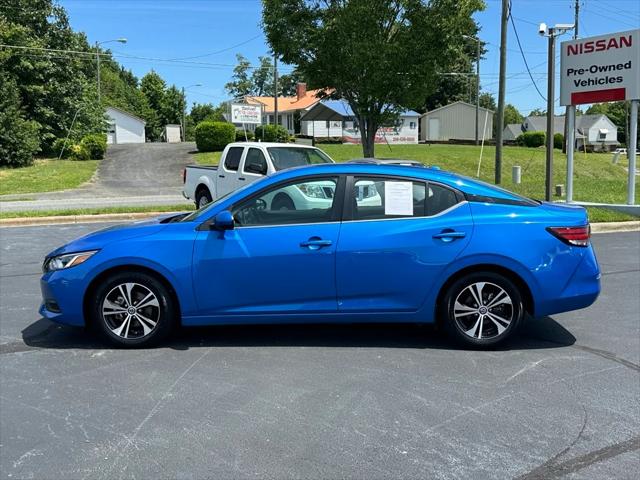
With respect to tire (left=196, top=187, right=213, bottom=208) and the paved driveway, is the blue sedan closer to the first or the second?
tire (left=196, top=187, right=213, bottom=208)

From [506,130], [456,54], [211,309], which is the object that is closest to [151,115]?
[506,130]

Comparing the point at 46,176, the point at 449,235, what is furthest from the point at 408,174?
the point at 46,176

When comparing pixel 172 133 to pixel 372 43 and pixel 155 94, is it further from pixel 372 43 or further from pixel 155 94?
pixel 372 43

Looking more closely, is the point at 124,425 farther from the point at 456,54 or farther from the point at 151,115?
the point at 151,115

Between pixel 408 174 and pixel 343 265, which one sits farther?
pixel 408 174

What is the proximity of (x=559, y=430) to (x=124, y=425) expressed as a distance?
2.64m

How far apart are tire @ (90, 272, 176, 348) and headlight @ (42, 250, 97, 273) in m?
0.26

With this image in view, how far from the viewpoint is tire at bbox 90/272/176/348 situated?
505 cm

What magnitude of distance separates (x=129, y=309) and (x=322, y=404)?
1.96m

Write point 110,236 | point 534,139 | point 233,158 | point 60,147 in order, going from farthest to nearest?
point 534,139 → point 60,147 → point 233,158 → point 110,236

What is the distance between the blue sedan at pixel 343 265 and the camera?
4.97 m

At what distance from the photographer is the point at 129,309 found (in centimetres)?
510

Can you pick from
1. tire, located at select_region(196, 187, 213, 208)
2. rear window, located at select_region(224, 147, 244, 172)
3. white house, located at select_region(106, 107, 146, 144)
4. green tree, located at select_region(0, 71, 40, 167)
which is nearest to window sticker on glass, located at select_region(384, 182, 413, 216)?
rear window, located at select_region(224, 147, 244, 172)

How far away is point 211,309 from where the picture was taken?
505cm
